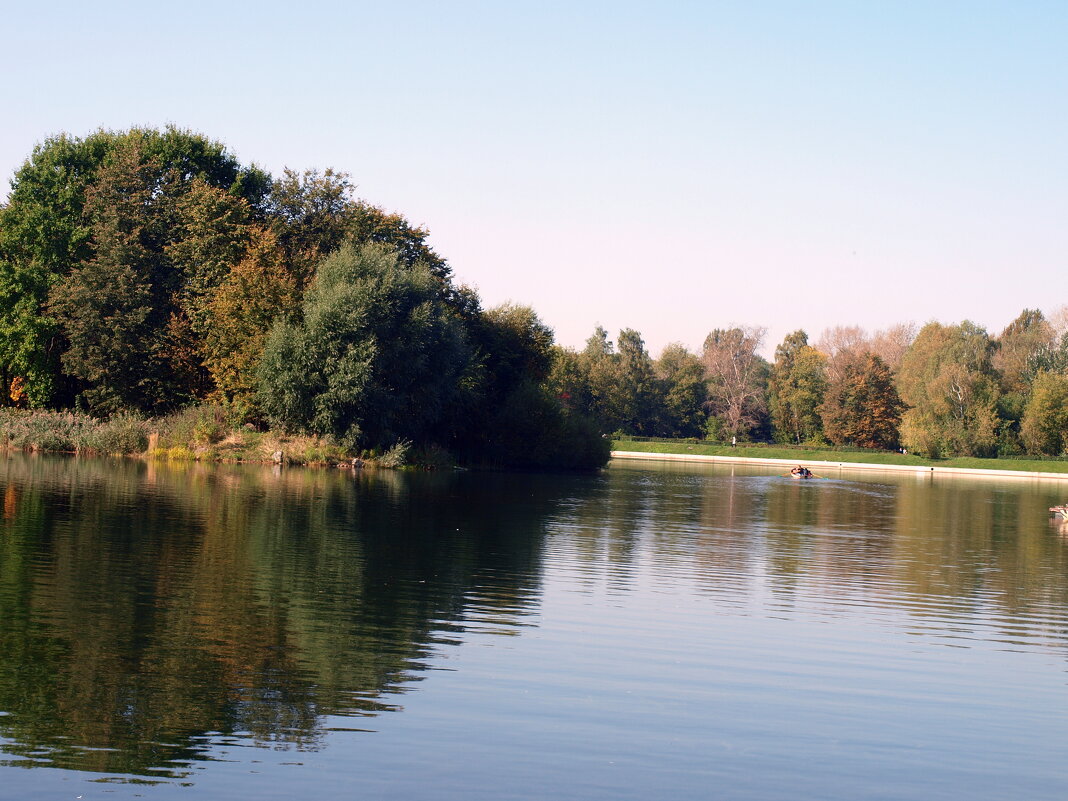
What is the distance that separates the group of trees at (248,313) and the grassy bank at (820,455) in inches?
1398

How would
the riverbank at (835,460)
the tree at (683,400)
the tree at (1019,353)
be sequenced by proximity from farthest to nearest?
the tree at (683,400) → the tree at (1019,353) → the riverbank at (835,460)

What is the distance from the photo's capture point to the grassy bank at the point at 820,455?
9575cm

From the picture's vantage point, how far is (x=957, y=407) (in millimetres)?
102438

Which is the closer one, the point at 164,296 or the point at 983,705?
the point at 983,705

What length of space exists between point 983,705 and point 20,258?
64.2 m

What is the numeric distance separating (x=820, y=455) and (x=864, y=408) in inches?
448

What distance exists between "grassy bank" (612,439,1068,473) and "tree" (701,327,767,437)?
8.55 meters

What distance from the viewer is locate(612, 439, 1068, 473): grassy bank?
9575 centimetres

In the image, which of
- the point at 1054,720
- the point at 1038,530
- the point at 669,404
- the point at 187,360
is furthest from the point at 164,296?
the point at 669,404

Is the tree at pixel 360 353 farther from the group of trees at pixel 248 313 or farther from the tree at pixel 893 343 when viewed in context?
the tree at pixel 893 343

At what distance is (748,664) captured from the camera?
13.9 metres

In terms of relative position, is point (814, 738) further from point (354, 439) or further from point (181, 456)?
point (181, 456)

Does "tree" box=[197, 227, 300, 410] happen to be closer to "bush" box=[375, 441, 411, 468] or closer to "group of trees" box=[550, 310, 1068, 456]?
"bush" box=[375, 441, 411, 468]

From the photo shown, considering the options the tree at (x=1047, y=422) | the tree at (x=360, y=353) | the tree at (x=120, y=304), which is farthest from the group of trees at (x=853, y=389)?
the tree at (x=120, y=304)
